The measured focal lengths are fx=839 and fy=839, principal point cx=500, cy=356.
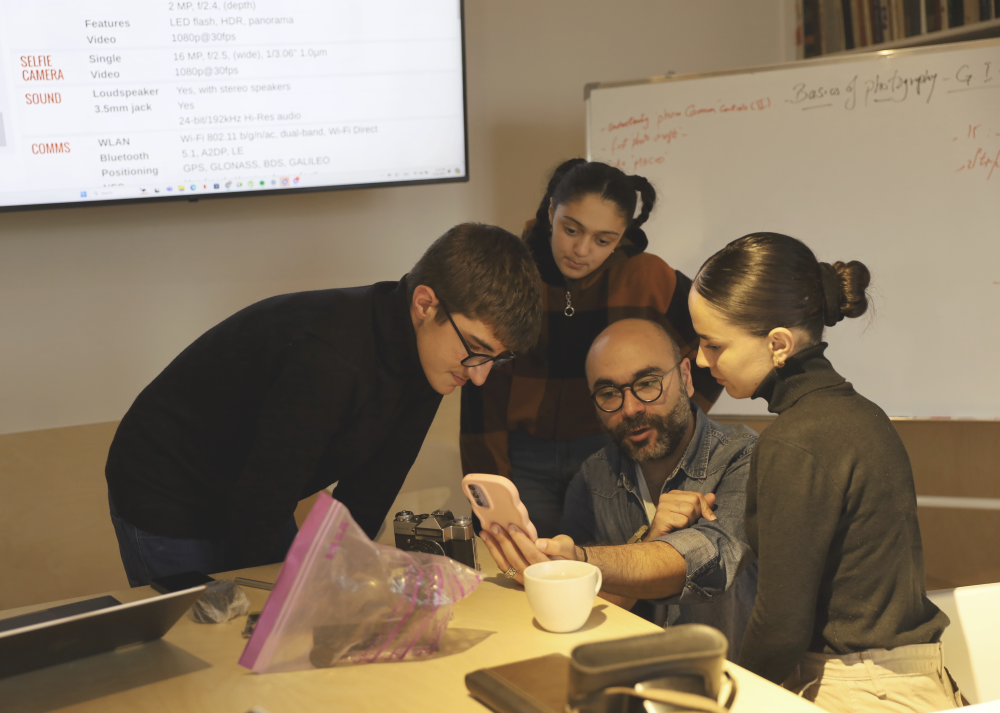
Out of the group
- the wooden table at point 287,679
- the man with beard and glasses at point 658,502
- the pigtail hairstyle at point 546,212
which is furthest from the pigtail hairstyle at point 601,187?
the wooden table at point 287,679

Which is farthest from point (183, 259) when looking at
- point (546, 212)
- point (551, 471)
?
point (551, 471)

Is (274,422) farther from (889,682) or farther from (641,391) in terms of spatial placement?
(889,682)

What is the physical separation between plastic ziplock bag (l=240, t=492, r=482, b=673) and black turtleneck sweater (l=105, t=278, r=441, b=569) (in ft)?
1.21

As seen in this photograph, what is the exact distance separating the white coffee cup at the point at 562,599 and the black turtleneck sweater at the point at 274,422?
0.45 m

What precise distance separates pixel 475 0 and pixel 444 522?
2.07m

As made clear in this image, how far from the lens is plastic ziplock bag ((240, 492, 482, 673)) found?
2.92ft

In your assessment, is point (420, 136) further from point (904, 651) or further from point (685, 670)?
point (685, 670)

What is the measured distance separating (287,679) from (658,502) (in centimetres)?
89

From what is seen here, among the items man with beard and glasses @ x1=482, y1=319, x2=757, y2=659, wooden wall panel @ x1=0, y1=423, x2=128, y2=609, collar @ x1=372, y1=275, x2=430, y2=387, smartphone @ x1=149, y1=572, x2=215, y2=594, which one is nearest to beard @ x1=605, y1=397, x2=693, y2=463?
man with beard and glasses @ x1=482, y1=319, x2=757, y2=659

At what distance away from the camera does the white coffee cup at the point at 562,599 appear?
100 cm

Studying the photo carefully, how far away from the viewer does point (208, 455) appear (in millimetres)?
1414

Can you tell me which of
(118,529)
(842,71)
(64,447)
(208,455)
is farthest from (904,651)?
(64,447)

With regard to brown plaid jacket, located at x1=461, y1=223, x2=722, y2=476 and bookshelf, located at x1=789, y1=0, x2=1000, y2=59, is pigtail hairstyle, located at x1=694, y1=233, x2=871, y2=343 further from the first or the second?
bookshelf, located at x1=789, y1=0, x2=1000, y2=59

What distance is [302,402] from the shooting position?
49.8 inches
